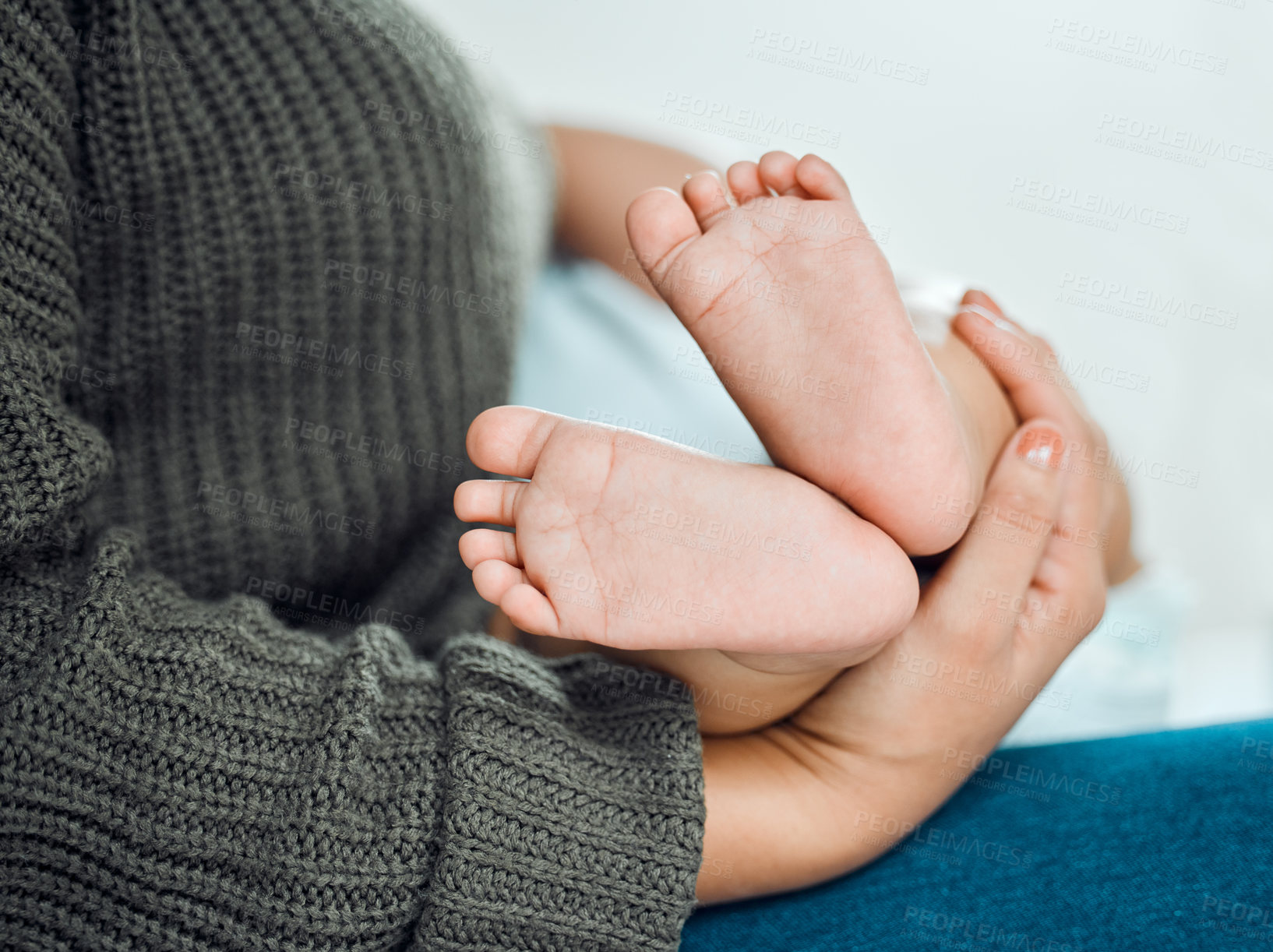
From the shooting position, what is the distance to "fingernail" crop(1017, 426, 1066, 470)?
0.66 metres

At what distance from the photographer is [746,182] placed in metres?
0.60

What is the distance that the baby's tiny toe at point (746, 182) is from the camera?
603 millimetres

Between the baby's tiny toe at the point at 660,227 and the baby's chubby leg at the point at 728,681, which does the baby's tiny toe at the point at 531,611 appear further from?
the baby's tiny toe at the point at 660,227

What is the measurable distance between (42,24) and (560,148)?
59cm

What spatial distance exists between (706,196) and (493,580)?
0.96 feet

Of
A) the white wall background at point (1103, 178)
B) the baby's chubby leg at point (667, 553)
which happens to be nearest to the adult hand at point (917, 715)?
the baby's chubby leg at point (667, 553)

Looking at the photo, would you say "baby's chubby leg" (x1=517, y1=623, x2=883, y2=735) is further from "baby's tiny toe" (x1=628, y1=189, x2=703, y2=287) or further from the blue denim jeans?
"baby's tiny toe" (x1=628, y1=189, x2=703, y2=287)

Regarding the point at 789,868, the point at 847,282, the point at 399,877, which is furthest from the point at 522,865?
the point at 847,282

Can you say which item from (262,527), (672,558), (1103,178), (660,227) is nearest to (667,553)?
(672,558)

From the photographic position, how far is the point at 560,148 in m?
1.04

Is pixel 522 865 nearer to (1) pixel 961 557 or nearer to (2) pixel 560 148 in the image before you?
(1) pixel 961 557

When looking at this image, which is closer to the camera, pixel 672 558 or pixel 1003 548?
pixel 672 558

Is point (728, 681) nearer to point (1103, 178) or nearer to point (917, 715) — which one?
point (917, 715)

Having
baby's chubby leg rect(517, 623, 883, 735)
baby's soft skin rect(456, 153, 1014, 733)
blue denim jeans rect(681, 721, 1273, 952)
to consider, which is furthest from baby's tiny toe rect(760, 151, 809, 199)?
blue denim jeans rect(681, 721, 1273, 952)
